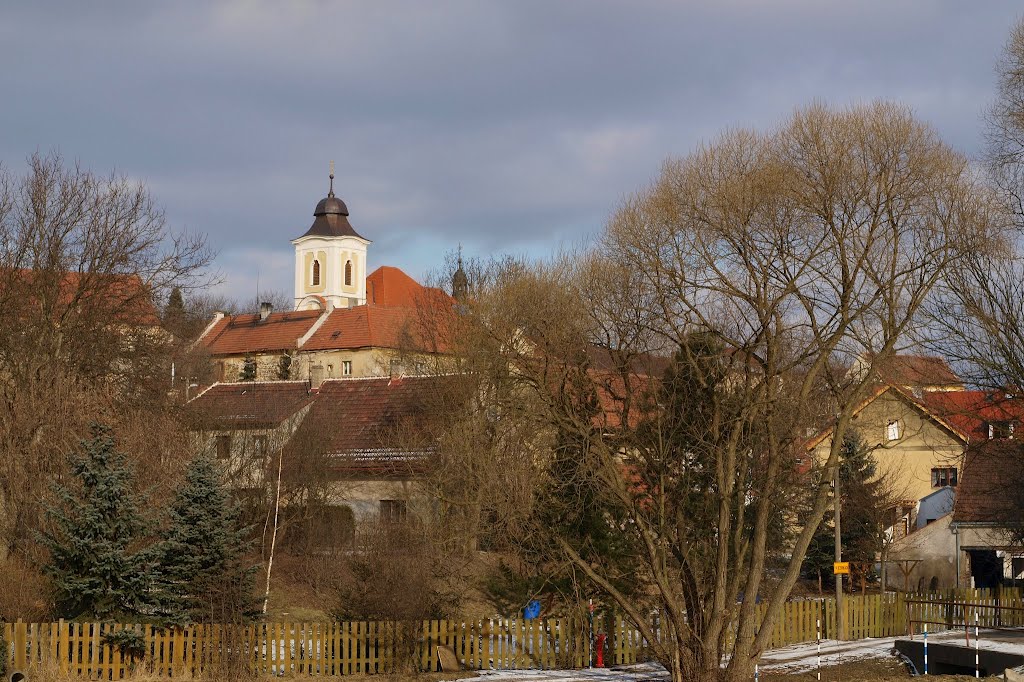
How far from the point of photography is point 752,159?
68.8ft

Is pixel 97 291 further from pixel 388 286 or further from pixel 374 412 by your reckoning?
pixel 388 286

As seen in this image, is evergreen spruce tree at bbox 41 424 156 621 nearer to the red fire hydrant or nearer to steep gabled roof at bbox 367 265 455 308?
the red fire hydrant

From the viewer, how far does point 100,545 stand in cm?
2136

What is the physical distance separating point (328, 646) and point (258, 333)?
Result: 2690 inches

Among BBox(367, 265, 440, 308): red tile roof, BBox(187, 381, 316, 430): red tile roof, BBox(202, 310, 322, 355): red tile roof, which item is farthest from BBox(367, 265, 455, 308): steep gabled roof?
BBox(187, 381, 316, 430): red tile roof

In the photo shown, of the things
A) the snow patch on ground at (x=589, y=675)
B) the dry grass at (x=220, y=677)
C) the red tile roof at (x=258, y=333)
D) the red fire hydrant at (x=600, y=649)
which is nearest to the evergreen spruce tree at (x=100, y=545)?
the dry grass at (x=220, y=677)

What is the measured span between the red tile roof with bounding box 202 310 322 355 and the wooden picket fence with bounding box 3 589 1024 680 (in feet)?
206

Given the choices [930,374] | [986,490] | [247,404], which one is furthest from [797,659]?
[247,404]

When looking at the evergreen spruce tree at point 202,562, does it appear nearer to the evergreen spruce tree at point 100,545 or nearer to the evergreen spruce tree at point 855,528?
the evergreen spruce tree at point 100,545

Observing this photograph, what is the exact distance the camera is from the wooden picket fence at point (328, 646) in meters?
21.3

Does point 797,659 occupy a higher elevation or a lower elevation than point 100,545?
lower

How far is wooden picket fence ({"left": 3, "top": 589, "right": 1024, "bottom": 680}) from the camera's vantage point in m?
21.3

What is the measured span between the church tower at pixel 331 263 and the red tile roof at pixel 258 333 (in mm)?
17845

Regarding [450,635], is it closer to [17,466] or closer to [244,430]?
[17,466]
